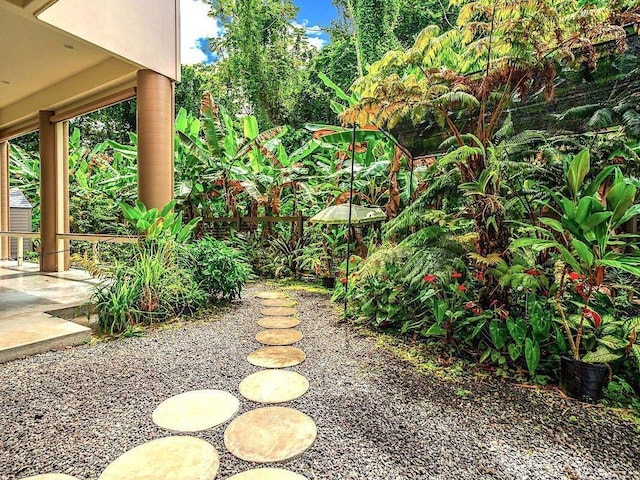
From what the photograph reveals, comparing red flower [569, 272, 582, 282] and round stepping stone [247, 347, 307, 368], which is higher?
red flower [569, 272, 582, 282]

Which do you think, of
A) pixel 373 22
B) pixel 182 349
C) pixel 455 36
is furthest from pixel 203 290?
pixel 373 22

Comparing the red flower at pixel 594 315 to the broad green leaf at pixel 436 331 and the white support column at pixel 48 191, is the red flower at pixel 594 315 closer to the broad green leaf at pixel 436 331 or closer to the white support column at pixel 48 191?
the broad green leaf at pixel 436 331

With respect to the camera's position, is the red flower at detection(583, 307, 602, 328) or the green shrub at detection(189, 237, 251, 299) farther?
the green shrub at detection(189, 237, 251, 299)

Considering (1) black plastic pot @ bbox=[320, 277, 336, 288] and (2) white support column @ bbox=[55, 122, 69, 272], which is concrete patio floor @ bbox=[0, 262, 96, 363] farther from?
(1) black plastic pot @ bbox=[320, 277, 336, 288]

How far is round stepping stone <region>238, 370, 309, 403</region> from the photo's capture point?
219 cm

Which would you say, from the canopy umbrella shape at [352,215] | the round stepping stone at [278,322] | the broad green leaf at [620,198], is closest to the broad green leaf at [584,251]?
the broad green leaf at [620,198]

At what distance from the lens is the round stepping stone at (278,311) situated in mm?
4109

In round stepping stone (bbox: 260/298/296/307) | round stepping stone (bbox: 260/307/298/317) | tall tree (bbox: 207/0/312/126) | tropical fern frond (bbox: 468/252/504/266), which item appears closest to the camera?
tropical fern frond (bbox: 468/252/504/266)

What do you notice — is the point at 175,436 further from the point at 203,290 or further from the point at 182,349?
the point at 203,290

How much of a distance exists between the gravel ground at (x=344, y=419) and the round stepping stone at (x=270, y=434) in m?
0.05

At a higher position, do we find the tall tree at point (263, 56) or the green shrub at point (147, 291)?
the tall tree at point (263, 56)

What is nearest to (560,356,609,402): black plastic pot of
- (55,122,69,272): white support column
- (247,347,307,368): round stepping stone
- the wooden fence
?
(247,347,307,368): round stepping stone

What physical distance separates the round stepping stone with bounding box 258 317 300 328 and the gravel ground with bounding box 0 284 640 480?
69cm

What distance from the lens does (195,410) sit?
2021 mm
